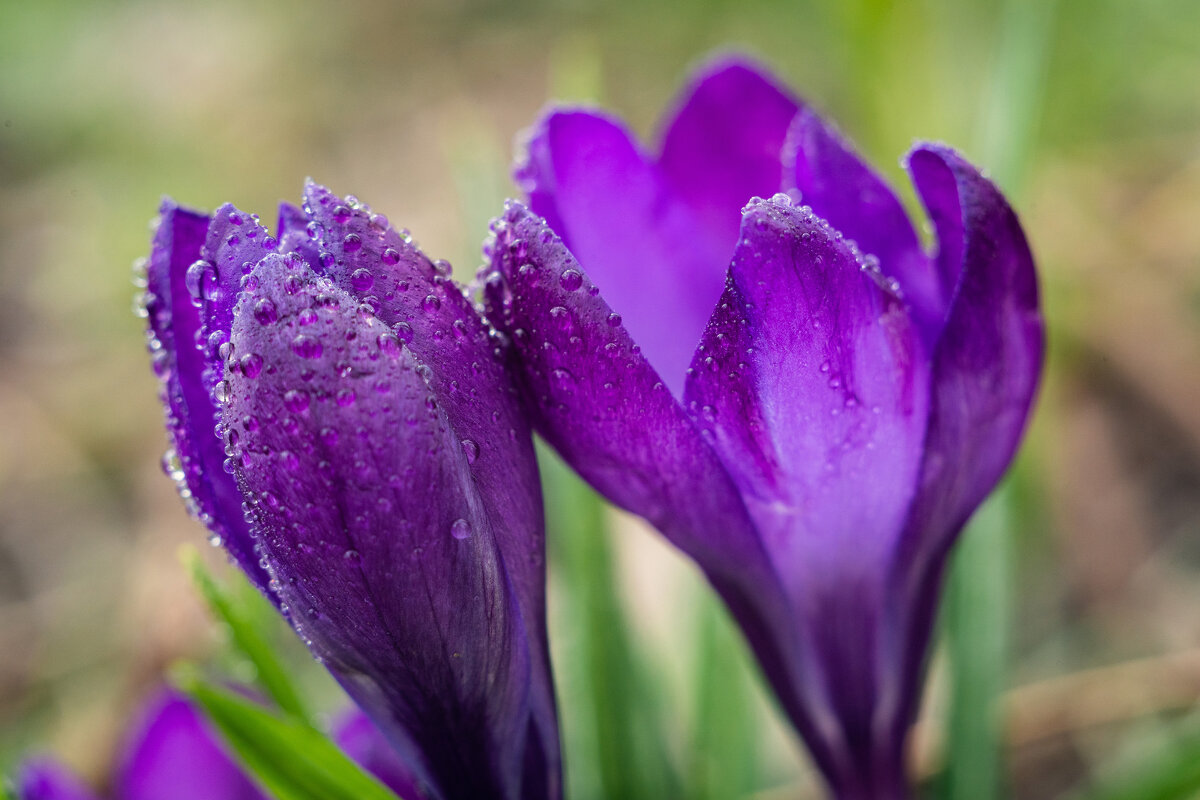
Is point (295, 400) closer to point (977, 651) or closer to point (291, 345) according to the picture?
point (291, 345)

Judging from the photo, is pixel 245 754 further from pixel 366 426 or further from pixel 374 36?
pixel 374 36

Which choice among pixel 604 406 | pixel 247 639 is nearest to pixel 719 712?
pixel 247 639

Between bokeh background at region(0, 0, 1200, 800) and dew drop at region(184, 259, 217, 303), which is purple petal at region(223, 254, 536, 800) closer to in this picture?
dew drop at region(184, 259, 217, 303)

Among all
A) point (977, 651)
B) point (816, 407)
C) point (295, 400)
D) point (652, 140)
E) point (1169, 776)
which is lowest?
point (1169, 776)

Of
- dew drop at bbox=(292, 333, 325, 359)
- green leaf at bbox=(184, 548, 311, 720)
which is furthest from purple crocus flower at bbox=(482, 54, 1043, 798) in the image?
green leaf at bbox=(184, 548, 311, 720)

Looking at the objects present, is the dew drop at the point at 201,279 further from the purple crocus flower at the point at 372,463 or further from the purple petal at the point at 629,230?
the purple petal at the point at 629,230

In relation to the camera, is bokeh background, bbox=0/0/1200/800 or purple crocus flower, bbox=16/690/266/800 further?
bokeh background, bbox=0/0/1200/800

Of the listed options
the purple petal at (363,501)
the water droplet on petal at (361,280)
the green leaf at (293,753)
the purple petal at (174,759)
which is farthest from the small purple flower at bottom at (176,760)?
the water droplet on petal at (361,280)

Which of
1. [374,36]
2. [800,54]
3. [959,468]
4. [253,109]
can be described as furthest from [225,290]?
[374,36]
